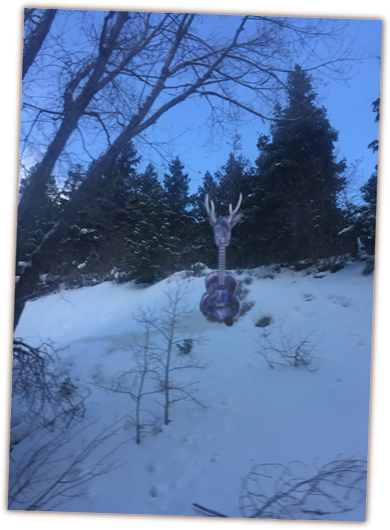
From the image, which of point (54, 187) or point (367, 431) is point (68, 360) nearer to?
point (54, 187)

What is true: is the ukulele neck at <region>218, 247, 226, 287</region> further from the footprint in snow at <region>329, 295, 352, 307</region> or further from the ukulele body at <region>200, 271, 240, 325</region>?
the footprint in snow at <region>329, 295, 352, 307</region>

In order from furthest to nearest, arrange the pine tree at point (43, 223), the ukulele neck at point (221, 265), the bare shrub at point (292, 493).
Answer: the pine tree at point (43, 223) → the ukulele neck at point (221, 265) → the bare shrub at point (292, 493)

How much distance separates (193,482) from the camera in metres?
2.21

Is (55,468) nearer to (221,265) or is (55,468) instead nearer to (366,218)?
(221,265)

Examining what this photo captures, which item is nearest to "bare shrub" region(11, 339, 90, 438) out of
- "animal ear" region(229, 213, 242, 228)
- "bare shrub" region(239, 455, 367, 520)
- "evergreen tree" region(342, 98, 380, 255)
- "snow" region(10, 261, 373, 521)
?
"snow" region(10, 261, 373, 521)

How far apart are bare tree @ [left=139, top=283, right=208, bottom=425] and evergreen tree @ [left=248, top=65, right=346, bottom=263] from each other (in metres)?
0.75

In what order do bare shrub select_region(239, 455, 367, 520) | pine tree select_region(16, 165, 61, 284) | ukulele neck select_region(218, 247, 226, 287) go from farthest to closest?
pine tree select_region(16, 165, 61, 284) → ukulele neck select_region(218, 247, 226, 287) → bare shrub select_region(239, 455, 367, 520)

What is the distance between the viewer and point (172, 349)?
7.86ft

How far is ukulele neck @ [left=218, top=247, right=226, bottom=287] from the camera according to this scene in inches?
92.5

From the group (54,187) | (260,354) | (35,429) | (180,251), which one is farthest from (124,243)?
(35,429)

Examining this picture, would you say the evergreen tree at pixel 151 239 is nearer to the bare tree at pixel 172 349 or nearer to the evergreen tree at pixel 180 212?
the evergreen tree at pixel 180 212

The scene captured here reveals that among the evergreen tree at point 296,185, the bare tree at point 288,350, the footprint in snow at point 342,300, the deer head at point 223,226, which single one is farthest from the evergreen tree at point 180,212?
the footprint in snow at point 342,300

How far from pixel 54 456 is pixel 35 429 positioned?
10.0 inches

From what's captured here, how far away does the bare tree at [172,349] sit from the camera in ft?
7.79
